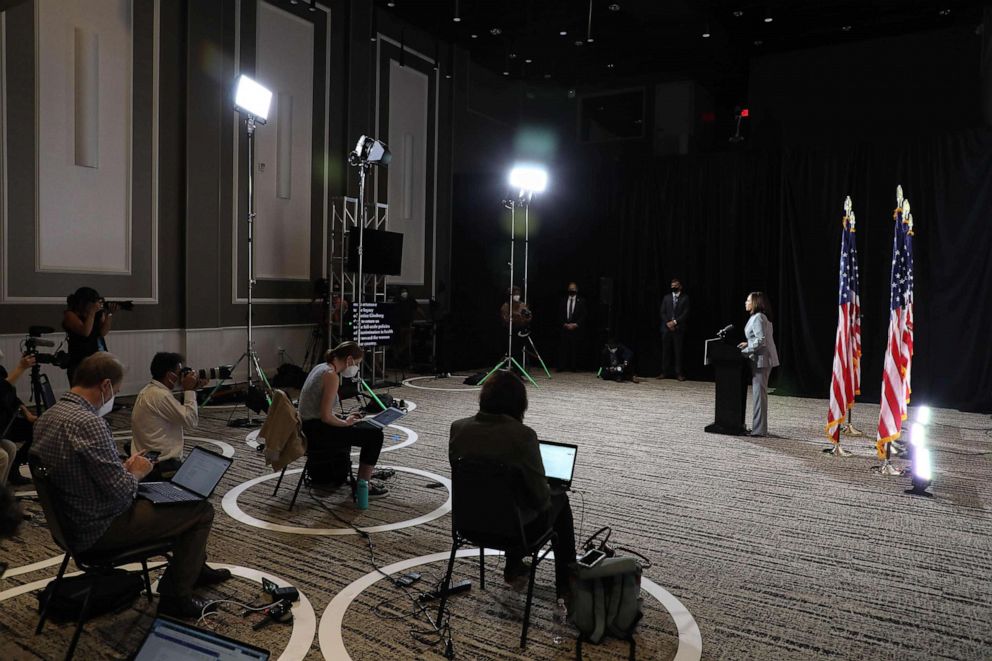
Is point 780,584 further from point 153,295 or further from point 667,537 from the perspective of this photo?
point 153,295

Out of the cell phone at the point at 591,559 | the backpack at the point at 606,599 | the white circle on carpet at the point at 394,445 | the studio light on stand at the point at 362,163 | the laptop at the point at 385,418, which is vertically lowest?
the white circle on carpet at the point at 394,445

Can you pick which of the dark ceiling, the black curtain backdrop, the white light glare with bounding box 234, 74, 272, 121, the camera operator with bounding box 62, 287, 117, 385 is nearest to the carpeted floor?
the camera operator with bounding box 62, 287, 117, 385

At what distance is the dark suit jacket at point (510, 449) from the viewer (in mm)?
2746

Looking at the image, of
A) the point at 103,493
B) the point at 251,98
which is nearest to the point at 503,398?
the point at 103,493

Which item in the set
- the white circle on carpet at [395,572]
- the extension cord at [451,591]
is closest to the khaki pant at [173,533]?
the white circle on carpet at [395,572]

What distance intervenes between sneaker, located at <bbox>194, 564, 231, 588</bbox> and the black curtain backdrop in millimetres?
9037

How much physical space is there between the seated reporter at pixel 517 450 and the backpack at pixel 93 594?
1.51 meters

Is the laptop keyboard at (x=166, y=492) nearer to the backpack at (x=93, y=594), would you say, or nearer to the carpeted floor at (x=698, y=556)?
the backpack at (x=93, y=594)

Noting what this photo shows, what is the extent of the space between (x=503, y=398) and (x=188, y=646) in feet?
4.83

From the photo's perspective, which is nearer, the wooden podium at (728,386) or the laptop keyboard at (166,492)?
the laptop keyboard at (166,492)

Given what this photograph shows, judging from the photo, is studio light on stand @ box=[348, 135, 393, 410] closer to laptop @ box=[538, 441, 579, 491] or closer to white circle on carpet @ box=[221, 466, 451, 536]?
white circle on carpet @ box=[221, 466, 451, 536]

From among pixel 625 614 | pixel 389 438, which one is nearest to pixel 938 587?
pixel 625 614

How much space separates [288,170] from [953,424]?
920 centimetres

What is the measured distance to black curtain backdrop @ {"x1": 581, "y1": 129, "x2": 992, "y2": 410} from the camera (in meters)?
9.16
